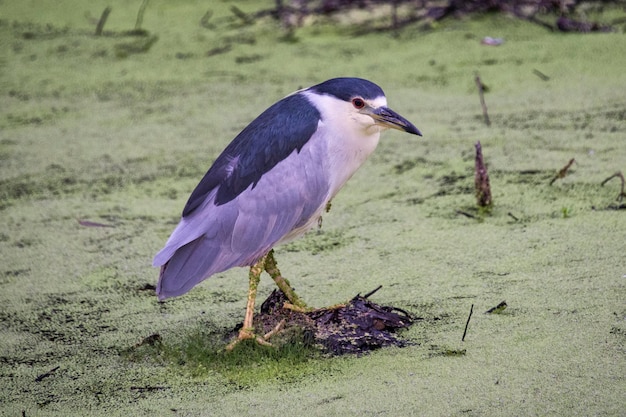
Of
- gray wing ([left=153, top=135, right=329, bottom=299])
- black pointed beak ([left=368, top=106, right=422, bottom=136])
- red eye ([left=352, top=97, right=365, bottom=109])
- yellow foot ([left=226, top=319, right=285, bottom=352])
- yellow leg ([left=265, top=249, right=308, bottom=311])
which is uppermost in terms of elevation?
red eye ([left=352, top=97, right=365, bottom=109])

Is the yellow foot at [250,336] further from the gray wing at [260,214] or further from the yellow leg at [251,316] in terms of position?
the gray wing at [260,214]

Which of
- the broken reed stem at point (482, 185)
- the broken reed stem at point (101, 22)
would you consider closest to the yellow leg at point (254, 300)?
the broken reed stem at point (482, 185)

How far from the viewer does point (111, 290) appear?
123 inches

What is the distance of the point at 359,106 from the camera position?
8.42ft

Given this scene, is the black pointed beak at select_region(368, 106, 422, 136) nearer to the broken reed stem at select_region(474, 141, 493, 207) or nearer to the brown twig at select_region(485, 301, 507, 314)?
the brown twig at select_region(485, 301, 507, 314)

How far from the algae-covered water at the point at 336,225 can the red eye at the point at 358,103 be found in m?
0.63

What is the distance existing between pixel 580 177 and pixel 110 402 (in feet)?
6.83

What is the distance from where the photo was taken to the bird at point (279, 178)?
8.40 feet

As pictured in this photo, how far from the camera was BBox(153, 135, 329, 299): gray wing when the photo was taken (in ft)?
8.42

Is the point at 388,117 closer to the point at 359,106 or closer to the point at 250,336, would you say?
the point at 359,106

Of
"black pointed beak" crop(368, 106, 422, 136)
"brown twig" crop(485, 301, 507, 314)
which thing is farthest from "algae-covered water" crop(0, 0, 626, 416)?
"black pointed beak" crop(368, 106, 422, 136)

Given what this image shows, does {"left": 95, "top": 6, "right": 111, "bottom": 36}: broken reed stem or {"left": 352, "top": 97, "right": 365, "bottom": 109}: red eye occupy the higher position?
{"left": 352, "top": 97, "right": 365, "bottom": 109}: red eye

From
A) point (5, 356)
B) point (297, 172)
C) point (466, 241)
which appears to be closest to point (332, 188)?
point (297, 172)

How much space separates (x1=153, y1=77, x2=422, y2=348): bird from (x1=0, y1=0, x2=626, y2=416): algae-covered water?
278mm
